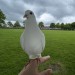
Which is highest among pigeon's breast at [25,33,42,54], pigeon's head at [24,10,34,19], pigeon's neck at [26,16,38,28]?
pigeon's head at [24,10,34,19]

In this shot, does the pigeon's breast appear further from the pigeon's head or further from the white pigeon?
the pigeon's head

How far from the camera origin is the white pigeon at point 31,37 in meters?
1.26

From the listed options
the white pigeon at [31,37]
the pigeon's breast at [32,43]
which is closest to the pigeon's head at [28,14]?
the white pigeon at [31,37]

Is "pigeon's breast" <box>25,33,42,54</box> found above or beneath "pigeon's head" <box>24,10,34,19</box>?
beneath

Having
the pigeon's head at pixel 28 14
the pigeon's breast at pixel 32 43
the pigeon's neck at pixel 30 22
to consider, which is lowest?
the pigeon's breast at pixel 32 43

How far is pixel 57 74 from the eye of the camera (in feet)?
5.93

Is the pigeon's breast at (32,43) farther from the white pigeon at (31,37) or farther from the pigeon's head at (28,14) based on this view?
the pigeon's head at (28,14)

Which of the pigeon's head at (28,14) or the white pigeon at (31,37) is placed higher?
the pigeon's head at (28,14)

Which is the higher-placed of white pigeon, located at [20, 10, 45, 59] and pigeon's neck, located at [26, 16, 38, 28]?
pigeon's neck, located at [26, 16, 38, 28]

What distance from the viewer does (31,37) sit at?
4.14ft

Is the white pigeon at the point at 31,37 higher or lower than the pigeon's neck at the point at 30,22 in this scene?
lower

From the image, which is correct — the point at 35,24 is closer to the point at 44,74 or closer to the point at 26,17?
the point at 26,17

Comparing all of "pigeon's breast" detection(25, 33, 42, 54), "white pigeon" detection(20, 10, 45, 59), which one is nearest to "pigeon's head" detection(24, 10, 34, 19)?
"white pigeon" detection(20, 10, 45, 59)

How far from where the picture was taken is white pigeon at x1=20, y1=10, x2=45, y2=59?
4.14 feet
